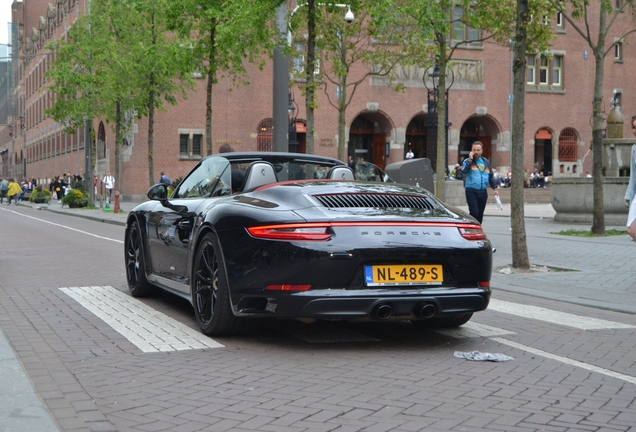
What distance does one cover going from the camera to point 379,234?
591 cm

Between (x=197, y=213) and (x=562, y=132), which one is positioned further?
(x=562, y=132)

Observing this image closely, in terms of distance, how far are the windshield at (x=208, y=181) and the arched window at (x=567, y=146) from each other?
49826 millimetres

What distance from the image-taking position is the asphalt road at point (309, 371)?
432cm

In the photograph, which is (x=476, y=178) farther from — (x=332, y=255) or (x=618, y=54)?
(x=618, y=54)

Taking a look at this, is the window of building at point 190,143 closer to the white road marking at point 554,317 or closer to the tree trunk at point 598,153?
the tree trunk at point 598,153

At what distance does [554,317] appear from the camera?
7.83m

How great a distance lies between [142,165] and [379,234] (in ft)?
138

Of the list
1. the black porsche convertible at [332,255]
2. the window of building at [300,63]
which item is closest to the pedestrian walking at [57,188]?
the window of building at [300,63]

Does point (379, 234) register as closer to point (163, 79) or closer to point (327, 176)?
point (327, 176)

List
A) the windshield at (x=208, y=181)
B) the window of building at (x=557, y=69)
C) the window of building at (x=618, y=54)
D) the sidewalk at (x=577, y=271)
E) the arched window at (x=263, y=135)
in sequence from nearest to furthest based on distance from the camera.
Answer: the windshield at (x=208, y=181) → the sidewalk at (x=577, y=271) → the arched window at (x=263, y=135) → the window of building at (x=557, y=69) → the window of building at (x=618, y=54)

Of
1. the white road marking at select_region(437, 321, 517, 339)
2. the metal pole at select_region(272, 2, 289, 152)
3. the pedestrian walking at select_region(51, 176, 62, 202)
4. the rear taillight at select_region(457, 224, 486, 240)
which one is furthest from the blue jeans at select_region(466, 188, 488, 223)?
the pedestrian walking at select_region(51, 176, 62, 202)

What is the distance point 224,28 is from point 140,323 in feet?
46.4

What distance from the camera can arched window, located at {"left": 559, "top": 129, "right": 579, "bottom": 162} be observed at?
55.2 metres

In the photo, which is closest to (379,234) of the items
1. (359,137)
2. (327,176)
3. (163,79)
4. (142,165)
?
(327,176)
